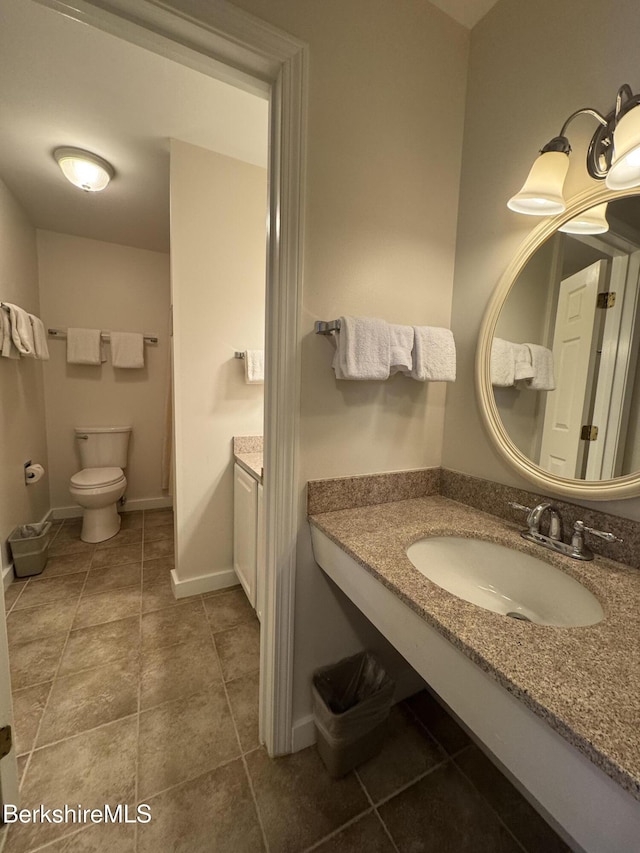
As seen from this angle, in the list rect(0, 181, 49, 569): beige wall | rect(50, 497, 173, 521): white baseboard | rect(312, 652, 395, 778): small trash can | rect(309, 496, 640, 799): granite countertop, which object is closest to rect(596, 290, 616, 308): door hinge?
rect(309, 496, 640, 799): granite countertop

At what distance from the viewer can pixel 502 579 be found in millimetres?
967

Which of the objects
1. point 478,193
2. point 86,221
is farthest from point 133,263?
point 478,193

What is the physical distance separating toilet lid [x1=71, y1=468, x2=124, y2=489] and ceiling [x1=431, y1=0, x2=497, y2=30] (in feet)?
9.93

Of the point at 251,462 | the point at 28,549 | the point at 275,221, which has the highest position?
the point at 275,221

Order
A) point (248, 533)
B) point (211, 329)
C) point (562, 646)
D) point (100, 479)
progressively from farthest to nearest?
point (100, 479), point (211, 329), point (248, 533), point (562, 646)

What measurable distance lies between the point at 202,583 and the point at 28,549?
1.11m

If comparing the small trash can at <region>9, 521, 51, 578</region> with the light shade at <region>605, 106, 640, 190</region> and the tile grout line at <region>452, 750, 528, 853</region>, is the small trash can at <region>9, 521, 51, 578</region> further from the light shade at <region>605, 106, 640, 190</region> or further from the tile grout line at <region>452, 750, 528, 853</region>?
the light shade at <region>605, 106, 640, 190</region>

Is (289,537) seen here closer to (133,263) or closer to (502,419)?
(502,419)

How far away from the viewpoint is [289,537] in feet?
3.44

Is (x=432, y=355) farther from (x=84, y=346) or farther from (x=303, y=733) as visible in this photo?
(x=84, y=346)

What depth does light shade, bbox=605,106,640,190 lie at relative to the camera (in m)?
0.69

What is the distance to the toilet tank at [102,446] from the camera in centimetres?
285

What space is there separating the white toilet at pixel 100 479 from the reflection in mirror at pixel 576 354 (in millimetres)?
2677

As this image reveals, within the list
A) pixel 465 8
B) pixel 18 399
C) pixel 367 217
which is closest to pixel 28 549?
pixel 18 399
